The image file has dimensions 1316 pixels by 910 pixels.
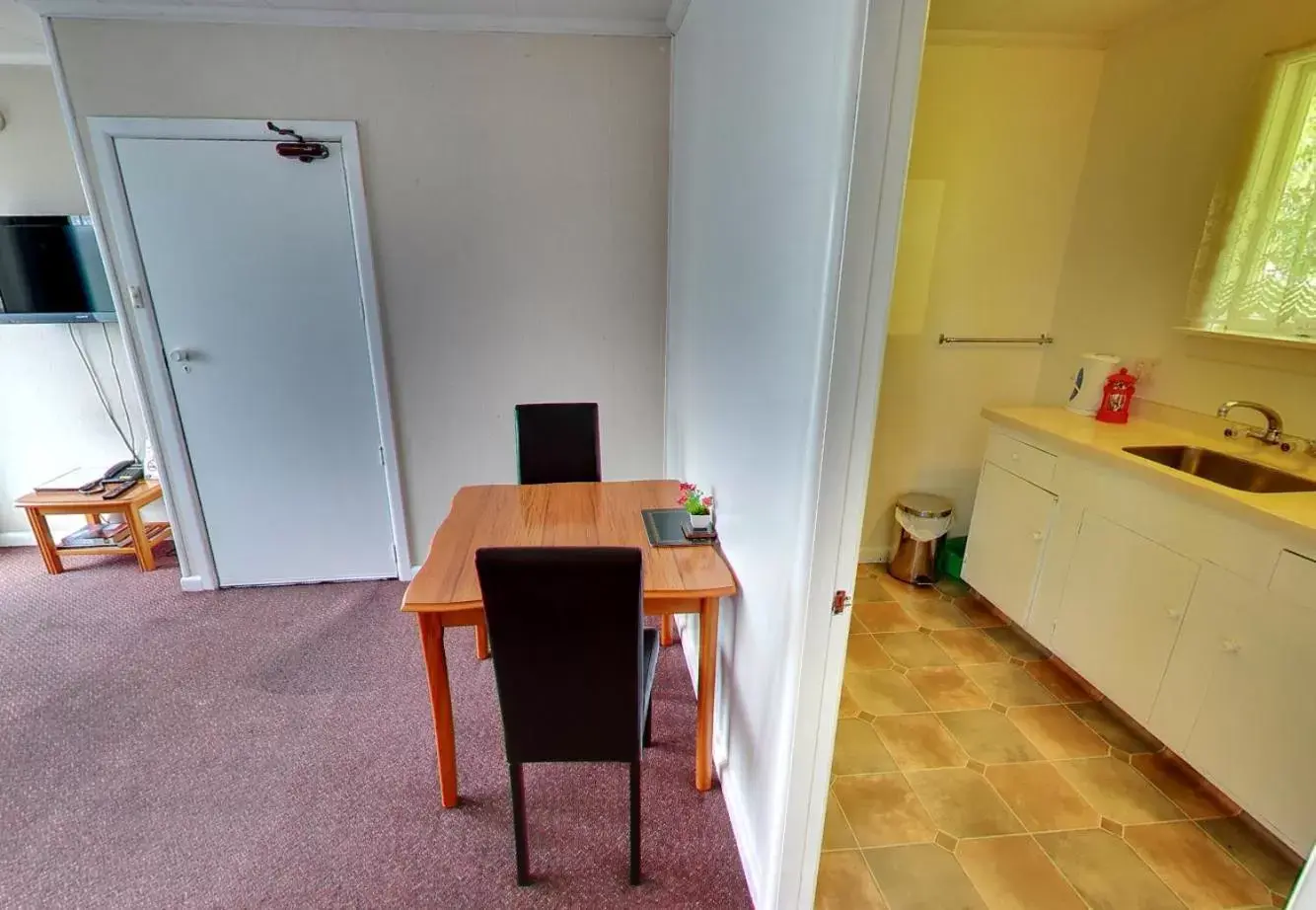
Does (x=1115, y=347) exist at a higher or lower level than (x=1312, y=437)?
higher

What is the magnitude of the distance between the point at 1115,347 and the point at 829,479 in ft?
7.52

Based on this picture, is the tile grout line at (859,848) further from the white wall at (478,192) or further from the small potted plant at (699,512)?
the white wall at (478,192)

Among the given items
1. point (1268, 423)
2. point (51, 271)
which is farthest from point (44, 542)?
point (1268, 423)

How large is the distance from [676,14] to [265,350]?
88.8 inches

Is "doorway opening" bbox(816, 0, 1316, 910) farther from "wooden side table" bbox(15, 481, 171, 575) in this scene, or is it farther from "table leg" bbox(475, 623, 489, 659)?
"wooden side table" bbox(15, 481, 171, 575)

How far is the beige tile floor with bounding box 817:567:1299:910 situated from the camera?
152cm

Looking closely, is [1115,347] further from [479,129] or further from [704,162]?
[479,129]

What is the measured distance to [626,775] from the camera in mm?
1858

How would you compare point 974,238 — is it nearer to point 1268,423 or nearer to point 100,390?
point 1268,423

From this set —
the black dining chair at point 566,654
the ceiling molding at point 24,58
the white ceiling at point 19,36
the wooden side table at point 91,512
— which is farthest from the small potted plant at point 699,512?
the ceiling molding at point 24,58

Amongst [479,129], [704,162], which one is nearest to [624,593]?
[704,162]

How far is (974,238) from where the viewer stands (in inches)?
107

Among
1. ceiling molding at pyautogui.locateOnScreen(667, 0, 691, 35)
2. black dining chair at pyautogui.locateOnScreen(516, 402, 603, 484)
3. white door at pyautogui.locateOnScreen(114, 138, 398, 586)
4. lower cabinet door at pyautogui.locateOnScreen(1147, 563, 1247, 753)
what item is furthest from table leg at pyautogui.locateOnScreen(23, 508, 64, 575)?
lower cabinet door at pyautogui.locateOnScreen(1147, 563, 1247, 753)

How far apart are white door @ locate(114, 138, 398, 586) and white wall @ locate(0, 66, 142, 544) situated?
905 millimetres
